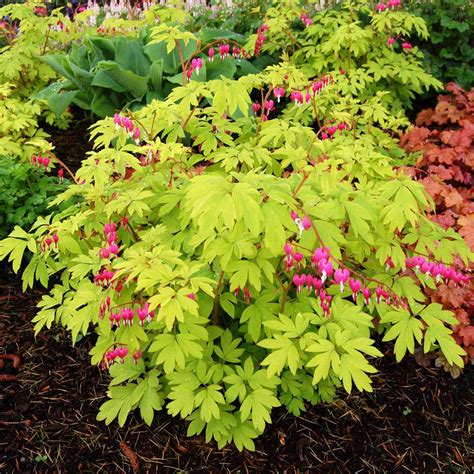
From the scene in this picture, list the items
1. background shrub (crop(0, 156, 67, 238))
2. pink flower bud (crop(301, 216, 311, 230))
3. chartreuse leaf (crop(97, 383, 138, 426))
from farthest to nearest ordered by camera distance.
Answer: background shrub (crop(0, 156, 67, 238)), chartreuse leaf (crop(97, 383, 138, 426)), pink flower bud (crop(301, 216, 311, 230))

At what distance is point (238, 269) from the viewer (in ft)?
6.46

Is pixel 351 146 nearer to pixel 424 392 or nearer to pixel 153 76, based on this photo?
pixel 424 392

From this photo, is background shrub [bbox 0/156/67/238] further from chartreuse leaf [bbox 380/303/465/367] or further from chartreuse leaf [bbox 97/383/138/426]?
chartreuse leaf [bbox 380/303/465/367]

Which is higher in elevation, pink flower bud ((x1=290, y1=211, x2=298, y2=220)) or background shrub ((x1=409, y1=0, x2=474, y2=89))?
pink flower bud ((x1=290, y1=211, x2=298, y2=220))

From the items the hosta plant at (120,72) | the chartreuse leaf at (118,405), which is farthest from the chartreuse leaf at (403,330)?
the hosta plant at (120,72)

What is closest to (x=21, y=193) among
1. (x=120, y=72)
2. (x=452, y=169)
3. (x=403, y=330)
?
(x=120, y=72)

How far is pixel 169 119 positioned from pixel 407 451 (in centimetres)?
199

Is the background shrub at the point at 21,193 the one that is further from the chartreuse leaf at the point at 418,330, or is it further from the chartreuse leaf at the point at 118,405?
the chartreuse leaf at the point at 418,330

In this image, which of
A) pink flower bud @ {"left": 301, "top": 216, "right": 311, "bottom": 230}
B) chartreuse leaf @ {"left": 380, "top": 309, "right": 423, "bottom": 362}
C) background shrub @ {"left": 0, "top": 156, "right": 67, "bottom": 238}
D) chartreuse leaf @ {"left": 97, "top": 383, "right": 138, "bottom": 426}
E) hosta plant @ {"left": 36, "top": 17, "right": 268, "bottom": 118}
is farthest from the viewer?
hosta plant @ {"left": 36, "top": 17, "right": 268, "bottom": 118}

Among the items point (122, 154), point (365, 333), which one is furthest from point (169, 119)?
point (365, 333)

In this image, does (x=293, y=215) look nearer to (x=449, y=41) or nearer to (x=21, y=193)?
(x=21, y=193)

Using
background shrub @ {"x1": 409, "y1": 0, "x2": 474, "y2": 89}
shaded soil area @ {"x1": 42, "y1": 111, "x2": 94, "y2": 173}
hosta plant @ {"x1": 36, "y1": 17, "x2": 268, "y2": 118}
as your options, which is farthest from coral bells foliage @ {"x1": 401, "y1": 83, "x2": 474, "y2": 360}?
shaded soil area @ {"x1": 42, "y1": 111, "x2": 94, "y2": 173}

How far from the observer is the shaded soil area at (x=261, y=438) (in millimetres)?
2502

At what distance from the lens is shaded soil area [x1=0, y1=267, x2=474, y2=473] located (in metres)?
2.50
